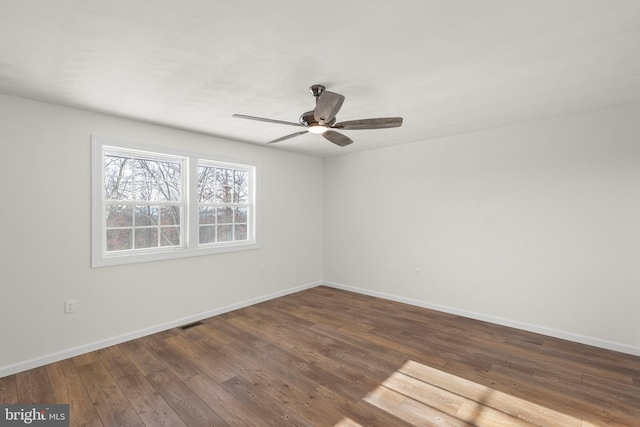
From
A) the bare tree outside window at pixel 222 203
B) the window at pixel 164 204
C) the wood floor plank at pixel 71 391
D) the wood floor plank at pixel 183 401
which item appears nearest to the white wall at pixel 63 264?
the window at pixel 164 204

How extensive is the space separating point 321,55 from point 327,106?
33cm

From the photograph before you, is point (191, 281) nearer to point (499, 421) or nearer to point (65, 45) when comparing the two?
point (65, 45)

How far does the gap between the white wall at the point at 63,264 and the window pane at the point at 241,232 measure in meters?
0.58

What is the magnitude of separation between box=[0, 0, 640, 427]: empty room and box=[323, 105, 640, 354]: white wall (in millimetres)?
23

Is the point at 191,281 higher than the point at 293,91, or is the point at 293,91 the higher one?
the point at 293,91

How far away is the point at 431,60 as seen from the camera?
6.76ft

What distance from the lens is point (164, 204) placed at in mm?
3656

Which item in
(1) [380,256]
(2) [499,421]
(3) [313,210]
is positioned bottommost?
(2) [499,421]

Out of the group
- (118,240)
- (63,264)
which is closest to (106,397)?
(63,264)

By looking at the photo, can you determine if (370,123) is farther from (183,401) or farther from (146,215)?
(146,215)

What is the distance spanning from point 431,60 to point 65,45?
7.68ft

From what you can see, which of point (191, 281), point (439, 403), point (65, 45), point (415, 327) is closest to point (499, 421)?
point (439, 403)

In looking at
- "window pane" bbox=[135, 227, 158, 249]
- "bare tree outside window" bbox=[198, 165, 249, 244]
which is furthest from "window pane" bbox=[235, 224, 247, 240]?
"window pane" bbox=[135, 227, 158, 249]

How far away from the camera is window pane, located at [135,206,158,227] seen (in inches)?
137
